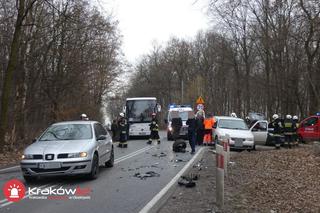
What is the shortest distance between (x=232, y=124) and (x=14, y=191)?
15345 mm

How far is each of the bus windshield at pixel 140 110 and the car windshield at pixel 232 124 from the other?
10.5 m

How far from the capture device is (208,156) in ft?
61.5

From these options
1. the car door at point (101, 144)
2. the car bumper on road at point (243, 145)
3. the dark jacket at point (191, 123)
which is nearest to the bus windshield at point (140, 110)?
the car bumper on road at point (243, 145)

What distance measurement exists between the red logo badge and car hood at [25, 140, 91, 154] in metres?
0.87

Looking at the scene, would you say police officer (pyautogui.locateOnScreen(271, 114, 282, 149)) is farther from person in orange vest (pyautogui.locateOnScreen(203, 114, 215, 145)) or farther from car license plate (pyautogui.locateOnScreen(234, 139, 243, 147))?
person in orange vest (pyautogui.locateOnScreen(203, 114, 215, 145))

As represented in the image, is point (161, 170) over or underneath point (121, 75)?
underneath

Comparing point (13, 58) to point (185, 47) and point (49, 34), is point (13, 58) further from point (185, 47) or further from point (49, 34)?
point (185, 47)

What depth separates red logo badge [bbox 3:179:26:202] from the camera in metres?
9.61

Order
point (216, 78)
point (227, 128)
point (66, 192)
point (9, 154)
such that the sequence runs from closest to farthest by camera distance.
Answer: point (66, 192) < point (9, 154) < point (227, 128) < point (216, 78)

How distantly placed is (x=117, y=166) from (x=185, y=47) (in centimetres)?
6421

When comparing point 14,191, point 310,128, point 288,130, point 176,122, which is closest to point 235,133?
point 288,130

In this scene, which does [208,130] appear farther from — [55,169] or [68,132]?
[55,169]

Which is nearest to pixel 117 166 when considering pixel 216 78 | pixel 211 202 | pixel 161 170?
pixel 161 170

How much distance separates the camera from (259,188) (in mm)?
11438
